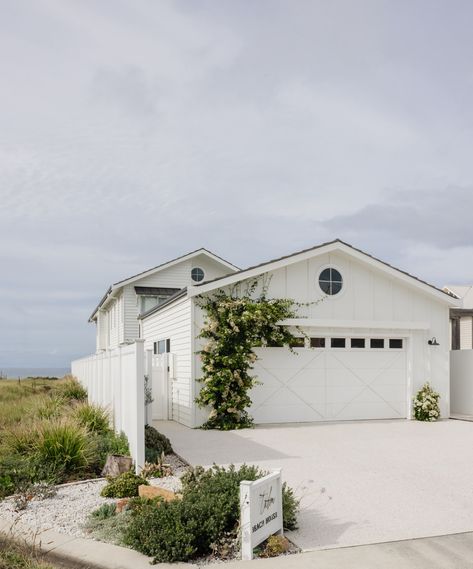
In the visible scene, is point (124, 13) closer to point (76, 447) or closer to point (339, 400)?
point (76, 447)

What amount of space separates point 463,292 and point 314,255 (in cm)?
1915

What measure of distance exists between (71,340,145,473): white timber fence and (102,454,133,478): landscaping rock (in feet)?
0.52

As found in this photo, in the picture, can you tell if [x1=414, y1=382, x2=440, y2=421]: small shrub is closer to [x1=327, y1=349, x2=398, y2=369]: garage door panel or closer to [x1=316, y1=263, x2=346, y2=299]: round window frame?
[x1=327, y1=349, x2=398, y2=369]: garage door panel

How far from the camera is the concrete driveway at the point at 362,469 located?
6.32 meters

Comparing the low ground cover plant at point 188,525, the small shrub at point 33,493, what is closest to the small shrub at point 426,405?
the small shrub at point 33,493

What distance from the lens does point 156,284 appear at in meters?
29.6

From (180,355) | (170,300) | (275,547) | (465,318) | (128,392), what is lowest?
(275,547)

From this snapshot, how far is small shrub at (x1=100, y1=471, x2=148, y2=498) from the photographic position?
24.6ft

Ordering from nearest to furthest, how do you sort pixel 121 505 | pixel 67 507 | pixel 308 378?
pixel 121 505 < pixel 67 507 < pixel 308 378

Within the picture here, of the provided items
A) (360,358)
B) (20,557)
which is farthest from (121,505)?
(360,358)

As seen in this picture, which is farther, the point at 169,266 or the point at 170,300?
the point at 169,266

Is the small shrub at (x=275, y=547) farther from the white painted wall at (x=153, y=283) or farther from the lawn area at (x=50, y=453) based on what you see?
the white painted wall at (x=153, y=283)

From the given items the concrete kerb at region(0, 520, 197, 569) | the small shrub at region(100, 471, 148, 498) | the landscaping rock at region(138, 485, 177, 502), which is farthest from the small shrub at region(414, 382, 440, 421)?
the concrete kerb at region(0, 520, 197, 569)

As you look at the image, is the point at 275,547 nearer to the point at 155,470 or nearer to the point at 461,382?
the point at 155,470
